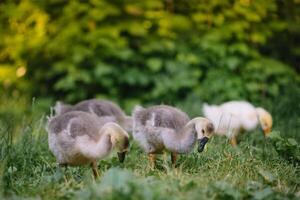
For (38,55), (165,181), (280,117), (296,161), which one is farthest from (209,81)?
(165,181)

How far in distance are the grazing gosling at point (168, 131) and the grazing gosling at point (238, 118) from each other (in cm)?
164

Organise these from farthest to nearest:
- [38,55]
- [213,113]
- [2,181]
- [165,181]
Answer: [38,55] → [213,113] → [2,181] → [165,181]

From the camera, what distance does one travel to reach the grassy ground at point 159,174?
4.48m

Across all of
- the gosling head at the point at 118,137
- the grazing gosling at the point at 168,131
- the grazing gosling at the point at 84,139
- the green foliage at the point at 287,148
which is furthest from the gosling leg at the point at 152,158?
the green foliage at the point at 287,148

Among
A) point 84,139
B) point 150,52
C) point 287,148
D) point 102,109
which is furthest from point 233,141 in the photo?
point 150,52

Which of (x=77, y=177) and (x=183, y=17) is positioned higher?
(x=183, y=17)

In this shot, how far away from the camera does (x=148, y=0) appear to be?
11.4 metres

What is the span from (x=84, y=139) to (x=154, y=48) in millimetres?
5857

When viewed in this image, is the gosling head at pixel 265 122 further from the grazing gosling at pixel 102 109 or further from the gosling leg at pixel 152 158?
the gosling leg at pixel 152 158

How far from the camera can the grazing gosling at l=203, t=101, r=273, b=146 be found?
8.19 m

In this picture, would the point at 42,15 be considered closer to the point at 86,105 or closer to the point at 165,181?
the point at 86,105

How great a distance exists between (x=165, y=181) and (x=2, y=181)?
4.49 feet

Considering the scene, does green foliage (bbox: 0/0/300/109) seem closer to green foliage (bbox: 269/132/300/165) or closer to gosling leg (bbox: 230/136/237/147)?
gosling leg (bbox: 230/136/237/147)

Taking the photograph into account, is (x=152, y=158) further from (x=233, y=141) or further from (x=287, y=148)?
(x=233, y=141)
